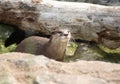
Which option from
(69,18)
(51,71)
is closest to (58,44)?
(69,18)

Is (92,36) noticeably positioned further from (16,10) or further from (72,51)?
(16,10)

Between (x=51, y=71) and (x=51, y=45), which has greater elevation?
(x=51, y=71)

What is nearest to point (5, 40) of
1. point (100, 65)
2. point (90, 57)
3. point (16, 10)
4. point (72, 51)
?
point (16, 10)

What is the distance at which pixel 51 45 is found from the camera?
5598mm

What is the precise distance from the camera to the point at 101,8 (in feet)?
19.8

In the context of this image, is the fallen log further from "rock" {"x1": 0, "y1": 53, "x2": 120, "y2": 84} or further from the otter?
"rock" {"x1": 0, "y1": 53, "x2": 120, "y2": 84}

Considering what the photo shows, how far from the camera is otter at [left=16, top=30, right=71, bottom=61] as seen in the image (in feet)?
17.6

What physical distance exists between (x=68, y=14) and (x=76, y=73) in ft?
11.5

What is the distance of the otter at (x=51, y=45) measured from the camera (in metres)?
5.37

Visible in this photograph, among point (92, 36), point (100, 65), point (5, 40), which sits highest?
point (100, 65)

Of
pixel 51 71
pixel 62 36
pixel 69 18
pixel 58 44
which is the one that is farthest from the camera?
pixel 69 18

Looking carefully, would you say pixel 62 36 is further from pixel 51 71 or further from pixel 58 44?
pixel 51 71

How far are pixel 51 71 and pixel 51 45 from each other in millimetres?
2885

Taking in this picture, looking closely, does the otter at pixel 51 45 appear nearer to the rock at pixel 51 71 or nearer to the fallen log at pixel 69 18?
the fallen log at pixel 69 18
